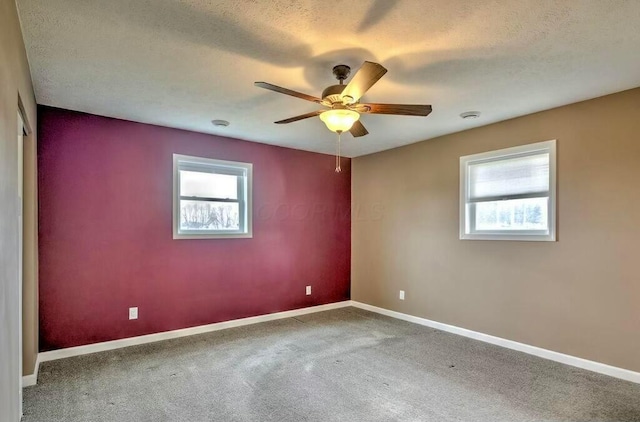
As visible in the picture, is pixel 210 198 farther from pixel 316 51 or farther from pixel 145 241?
pixel 316 51

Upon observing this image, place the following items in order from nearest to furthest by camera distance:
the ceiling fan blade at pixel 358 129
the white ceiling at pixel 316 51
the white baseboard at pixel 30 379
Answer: the white ceiling at pixel 316 51 < the white baseboard at pixel 30 379 < the ceiling fan blade at pixel 358 129

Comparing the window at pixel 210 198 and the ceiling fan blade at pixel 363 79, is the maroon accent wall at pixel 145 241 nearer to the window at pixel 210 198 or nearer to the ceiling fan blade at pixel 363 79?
the window at pixel 210 198

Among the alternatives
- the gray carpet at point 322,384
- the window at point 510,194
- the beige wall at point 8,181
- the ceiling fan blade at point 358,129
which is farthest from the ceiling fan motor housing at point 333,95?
the window at point 510,194

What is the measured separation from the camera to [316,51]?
7.75 ft

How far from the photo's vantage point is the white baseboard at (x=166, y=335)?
3.48 meters

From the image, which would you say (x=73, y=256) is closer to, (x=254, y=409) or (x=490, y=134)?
(x=254, y=409)

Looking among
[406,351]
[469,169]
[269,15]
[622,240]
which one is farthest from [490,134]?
[269,15]

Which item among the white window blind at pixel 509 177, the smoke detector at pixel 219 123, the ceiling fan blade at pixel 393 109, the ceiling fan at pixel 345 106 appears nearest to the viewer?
the ceiling fan at pixel 345 106

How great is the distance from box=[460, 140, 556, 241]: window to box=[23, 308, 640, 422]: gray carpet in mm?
1281

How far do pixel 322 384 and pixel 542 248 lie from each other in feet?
8.30

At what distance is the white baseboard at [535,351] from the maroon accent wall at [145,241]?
1616 millimetres

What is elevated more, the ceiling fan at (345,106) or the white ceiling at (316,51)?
the white ceiling at (316,51)

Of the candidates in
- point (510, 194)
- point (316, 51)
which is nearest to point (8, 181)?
point (316, 51)

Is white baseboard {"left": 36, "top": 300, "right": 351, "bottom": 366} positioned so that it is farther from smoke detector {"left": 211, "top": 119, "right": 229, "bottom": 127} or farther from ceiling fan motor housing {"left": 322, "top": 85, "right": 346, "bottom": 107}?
ceiling fan motor housing {"left": 322, "top": 85, "right": 346, "bottom": 107}
